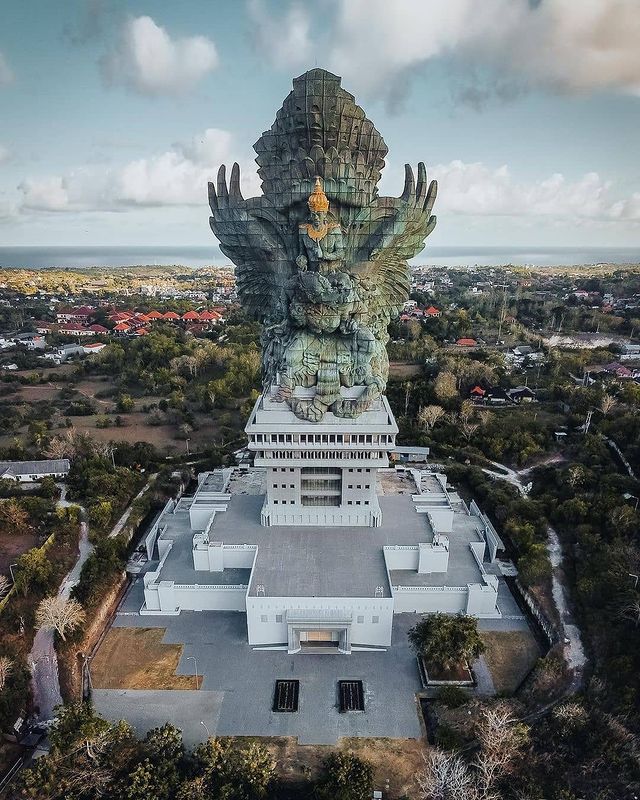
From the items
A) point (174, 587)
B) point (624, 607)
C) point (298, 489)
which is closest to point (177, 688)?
point (174, 587)

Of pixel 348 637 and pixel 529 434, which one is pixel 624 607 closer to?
pixel 348 637

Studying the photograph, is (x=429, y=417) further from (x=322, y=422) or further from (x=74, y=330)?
(x=74, y=330)

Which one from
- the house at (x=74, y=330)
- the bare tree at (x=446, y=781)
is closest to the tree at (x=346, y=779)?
the bare tree at (x=446, y=781)

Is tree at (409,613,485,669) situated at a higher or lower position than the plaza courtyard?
higher

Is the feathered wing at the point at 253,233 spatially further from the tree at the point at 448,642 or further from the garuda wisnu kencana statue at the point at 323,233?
the tree at the point at 448,642

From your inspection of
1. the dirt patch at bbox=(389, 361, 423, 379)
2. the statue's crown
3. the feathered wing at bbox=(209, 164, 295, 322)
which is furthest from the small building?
the statue's crown

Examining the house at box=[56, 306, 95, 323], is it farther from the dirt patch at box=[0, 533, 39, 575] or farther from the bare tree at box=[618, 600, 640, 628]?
the bare tree at box=[618, 600, 640, 628]

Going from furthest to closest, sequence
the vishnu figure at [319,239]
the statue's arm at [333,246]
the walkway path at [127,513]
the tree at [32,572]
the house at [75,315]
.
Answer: the house at [75,315] < the walkway path at [127,513] < the tree at [32,572] < the statue's arm at [333,246] < the vishnu figure at [319,239]
